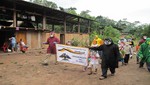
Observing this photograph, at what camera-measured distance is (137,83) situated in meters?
8.60

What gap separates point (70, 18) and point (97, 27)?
12394 mm

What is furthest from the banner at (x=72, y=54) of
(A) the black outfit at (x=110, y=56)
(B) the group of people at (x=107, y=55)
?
(A) the black outfit at (x=110, y=56)

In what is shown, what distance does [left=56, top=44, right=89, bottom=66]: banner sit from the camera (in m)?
11.2

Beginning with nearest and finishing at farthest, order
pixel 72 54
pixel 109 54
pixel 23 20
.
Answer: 1. pixel 109 54
2. pixel 72 54
3. pixel 23 20

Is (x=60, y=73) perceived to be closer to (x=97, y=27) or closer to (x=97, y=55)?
(x=97, y=55)

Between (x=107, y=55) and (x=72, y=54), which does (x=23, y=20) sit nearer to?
(x=72, y=54)

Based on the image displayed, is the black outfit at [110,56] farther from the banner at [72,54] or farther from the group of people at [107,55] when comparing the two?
the banner at [72,54]

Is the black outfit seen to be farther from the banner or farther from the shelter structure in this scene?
the shelter structure

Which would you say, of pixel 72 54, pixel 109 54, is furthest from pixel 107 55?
pixel 72 54

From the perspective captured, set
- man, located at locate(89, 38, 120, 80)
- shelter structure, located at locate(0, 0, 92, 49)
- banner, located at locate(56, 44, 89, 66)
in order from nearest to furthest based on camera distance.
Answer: man, located at locate(89, 38, 120, 80)
banner, located at locate(56, 44, 89, 66)
shelter structure, located at locate(0, 0, 92, 49)

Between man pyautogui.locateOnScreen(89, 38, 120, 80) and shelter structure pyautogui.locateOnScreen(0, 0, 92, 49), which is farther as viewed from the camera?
shelter structure pyautogui.locateOnScreen(0, 0, 92, 49)

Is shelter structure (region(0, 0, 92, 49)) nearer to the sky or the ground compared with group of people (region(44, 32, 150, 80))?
nearer to the sky

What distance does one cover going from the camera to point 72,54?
38.4 ft

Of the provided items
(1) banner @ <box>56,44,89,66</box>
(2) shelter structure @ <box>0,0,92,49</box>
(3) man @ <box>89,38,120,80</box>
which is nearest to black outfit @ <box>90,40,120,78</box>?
(3) man @ <box>89,38,120,80</box>
